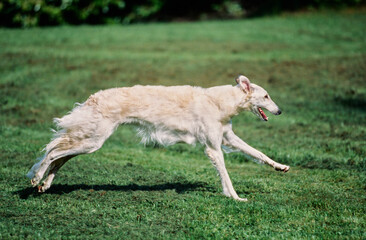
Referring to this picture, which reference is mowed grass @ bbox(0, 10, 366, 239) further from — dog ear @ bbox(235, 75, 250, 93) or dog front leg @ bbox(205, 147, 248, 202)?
dog ear @ bbox(235, 75, 250, 93)

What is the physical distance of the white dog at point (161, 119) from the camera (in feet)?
22.2

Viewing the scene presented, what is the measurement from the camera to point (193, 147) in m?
10.4

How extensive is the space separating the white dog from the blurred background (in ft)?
59.8

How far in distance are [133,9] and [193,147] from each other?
19.1m

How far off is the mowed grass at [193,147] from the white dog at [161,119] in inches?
21.1

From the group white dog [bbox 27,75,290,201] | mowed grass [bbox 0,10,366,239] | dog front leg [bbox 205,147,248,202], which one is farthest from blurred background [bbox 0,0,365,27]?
dog front leg [bbox 205,147,248,202]

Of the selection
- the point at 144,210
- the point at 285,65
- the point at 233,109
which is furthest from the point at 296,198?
the point at 285,65

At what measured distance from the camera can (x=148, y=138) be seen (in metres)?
7.15

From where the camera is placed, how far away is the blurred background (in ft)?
79.5

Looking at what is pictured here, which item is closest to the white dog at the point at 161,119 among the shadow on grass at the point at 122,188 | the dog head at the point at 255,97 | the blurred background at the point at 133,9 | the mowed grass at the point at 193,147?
the dog head at the point at 255,97

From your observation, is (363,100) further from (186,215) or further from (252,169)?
(186,215)

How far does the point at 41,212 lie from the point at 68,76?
11.3 m

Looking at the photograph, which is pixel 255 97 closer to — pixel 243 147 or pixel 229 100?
pixel 229 100

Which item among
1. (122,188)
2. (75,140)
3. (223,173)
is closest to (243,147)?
(223,173)
